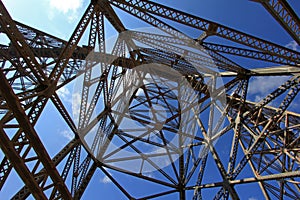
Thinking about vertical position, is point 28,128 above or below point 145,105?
below

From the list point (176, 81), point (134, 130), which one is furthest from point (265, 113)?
point (134, 130)

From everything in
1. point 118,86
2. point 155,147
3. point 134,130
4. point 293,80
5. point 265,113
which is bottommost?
point 293,80

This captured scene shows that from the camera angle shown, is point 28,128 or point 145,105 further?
point 145,105

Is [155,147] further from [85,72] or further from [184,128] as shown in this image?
[85,72]

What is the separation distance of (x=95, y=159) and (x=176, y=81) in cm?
895

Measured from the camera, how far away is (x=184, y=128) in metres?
18.2

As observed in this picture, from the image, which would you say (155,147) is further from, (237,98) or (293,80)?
(293,80)

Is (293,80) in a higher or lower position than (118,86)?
lower

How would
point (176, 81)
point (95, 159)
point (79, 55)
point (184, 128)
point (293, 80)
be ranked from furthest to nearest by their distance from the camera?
point (176, 81)
point (184, 128)
point (95, 159)
point (79, 55)
point (293, 80)

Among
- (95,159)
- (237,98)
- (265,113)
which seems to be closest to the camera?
(95,159)

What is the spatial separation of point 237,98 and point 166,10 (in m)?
8.59

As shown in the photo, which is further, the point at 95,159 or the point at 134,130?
the point at 134,130

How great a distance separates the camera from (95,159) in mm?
14781

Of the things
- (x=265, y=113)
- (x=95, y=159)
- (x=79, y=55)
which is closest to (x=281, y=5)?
(x=79, y=55)
